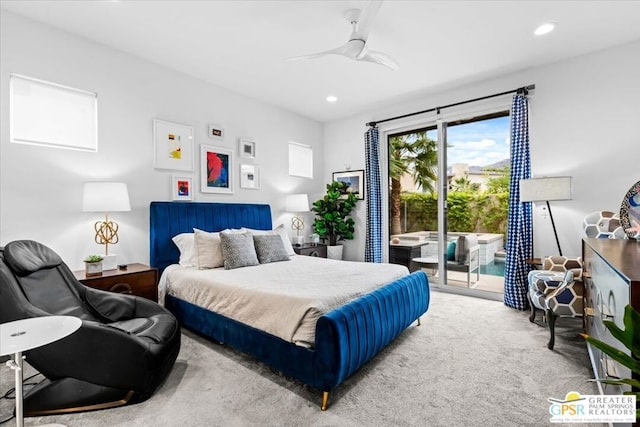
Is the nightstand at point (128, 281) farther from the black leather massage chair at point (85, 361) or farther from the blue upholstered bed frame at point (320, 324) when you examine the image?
the black leather massage chair at point (85, 361)

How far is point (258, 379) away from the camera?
220 cm

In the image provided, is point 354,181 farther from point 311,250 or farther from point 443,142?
point 443,142

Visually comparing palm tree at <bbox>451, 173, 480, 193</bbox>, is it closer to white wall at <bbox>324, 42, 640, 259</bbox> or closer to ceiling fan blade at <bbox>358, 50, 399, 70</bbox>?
white wall at <bbox>324, 42, 640, 259</bbox>

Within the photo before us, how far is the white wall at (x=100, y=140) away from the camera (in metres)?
2.68

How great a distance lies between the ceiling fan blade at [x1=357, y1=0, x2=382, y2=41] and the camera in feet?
6.99

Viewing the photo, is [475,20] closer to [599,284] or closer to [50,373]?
[599,284]

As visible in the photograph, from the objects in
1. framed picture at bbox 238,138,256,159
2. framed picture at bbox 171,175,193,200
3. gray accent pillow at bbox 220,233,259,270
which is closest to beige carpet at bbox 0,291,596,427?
gray accent pillow at bbox 220,233,259,270

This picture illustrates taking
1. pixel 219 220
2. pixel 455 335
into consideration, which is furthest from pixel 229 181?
pixel 455 335

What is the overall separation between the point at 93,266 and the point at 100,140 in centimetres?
131

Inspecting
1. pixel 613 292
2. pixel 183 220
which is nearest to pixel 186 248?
pixel 183 220

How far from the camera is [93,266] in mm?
2775

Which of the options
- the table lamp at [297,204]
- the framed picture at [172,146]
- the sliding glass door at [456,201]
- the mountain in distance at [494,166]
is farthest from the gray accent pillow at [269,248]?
the mountain in distance at [494,166]

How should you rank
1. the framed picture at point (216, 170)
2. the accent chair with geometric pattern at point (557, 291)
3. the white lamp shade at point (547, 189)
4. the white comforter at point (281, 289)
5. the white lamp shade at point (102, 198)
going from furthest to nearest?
the framed picture at point (216, 170), the white lamp shade at point (547, 189), the white lamp shade at point (102, 198), the accent chair with geometric pattern at point (557, 291), the white comforter at point (281, 289)

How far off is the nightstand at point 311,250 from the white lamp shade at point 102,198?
2442 millimetres
